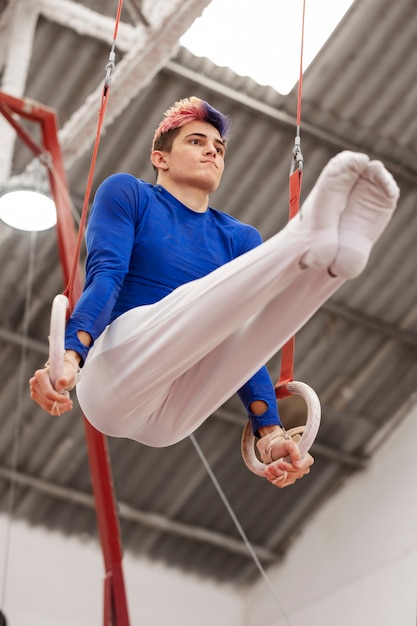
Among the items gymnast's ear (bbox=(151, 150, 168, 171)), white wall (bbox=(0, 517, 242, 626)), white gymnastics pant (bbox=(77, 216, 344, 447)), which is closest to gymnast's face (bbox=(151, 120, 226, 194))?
gymnast's ear (bbox=(151, 150, 168, 171))

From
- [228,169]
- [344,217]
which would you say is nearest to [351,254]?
[344,217]

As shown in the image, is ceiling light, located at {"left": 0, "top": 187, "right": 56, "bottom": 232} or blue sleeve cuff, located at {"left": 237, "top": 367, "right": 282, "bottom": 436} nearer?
blue sleeve cuff, located at {"left": 237, "top": 367, "right": 282, "bottom": 436}

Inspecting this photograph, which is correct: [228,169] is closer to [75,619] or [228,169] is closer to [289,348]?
[75,619]

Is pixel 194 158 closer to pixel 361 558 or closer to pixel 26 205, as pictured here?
pixel 26 205

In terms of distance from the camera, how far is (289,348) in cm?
386

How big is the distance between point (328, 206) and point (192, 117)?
105 centimetres

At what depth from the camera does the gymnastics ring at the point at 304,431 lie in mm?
3580

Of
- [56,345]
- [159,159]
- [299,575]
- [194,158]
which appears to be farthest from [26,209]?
[299,575]

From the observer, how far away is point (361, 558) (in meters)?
9.34

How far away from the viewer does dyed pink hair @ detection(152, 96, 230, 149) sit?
155 inches

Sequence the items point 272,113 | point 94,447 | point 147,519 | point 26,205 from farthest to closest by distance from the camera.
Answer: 1. point 147,519
2. point 272,113
3. point 26,205
4. point 94,447

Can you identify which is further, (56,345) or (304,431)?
(304,431)

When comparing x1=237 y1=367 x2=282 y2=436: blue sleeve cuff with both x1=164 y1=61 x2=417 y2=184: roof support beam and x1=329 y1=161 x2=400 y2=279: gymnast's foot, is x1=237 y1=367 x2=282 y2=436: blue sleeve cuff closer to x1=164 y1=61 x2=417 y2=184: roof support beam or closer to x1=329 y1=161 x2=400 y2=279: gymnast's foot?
x1=329 y1=161 x2=400 y2=279: gymnast's foot

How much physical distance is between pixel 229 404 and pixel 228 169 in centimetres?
220
